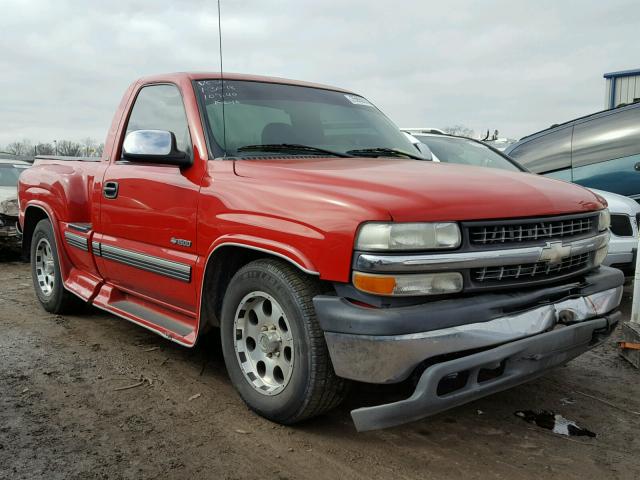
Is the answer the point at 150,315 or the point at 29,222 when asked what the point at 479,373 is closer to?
the point at 150,315

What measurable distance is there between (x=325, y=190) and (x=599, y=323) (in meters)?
1.49

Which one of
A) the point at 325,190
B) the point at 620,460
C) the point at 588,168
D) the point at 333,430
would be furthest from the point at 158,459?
the point at 588,168

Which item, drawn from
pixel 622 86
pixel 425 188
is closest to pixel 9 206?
pixel 425 188

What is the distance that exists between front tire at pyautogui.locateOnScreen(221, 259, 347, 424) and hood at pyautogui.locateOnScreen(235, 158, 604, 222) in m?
0.41

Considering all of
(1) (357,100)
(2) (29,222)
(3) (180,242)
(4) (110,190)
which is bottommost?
(2) (29,222)

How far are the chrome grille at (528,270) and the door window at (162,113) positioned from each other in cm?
182

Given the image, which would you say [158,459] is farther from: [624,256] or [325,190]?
[624,256]

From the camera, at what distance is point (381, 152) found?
12.6ft

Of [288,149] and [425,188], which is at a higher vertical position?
[288,149]

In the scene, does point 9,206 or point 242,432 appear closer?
point 242,432

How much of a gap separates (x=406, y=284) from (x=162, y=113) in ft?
7.62

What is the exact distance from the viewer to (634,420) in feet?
10.3

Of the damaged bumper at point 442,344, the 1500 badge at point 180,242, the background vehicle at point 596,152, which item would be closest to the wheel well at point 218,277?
the 1500 badge at point 180,242

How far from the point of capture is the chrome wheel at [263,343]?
2.90 meters
